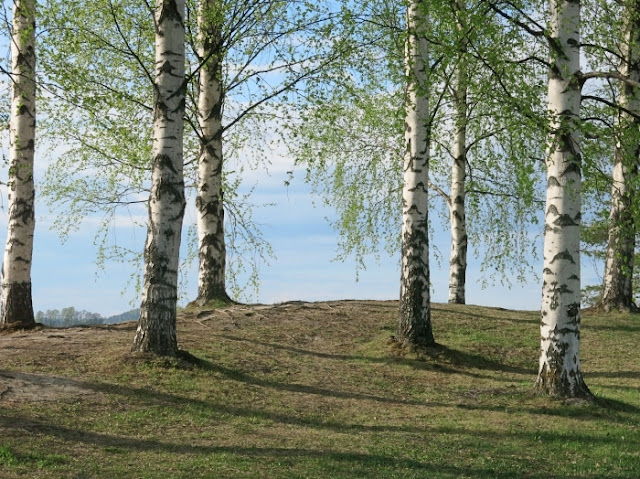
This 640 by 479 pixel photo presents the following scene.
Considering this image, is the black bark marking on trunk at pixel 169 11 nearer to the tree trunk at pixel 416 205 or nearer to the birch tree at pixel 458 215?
the tree trunk at pixel 416 205

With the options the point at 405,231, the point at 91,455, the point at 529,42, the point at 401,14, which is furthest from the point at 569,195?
the point at 529,42

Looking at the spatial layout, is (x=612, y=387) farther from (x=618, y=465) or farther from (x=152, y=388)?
(x=152, y=388)

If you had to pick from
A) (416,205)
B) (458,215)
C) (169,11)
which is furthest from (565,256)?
(458,215)

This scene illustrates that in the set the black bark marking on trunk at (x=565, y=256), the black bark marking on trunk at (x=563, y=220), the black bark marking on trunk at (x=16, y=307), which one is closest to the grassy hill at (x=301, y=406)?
the black bark marking on trunk at (x=16, y=307)

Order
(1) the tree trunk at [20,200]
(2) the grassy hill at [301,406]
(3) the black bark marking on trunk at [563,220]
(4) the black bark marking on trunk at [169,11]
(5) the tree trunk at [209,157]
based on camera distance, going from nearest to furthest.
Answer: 1. (2) the grassy hill at [301,406]
2. (3) the black bark marking on trunk at [563,220]
3. (4) the black bark marking on trunk at [169,11]
4. (1) the tree trunk at [20,200]
5. (5) the tree trunk at [209,157]

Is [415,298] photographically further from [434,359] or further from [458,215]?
[458,215]

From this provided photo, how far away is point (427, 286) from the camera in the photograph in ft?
53.8

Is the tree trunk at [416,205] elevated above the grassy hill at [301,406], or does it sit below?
above

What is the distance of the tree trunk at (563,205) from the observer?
12383 mm

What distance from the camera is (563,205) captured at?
12.4 metres

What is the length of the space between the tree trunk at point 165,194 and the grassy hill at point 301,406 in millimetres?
675

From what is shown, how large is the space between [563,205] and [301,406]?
18.1ft

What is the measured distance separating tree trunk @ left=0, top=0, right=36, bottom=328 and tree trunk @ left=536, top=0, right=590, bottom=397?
1128 cm

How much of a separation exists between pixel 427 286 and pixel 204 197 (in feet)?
20.1
